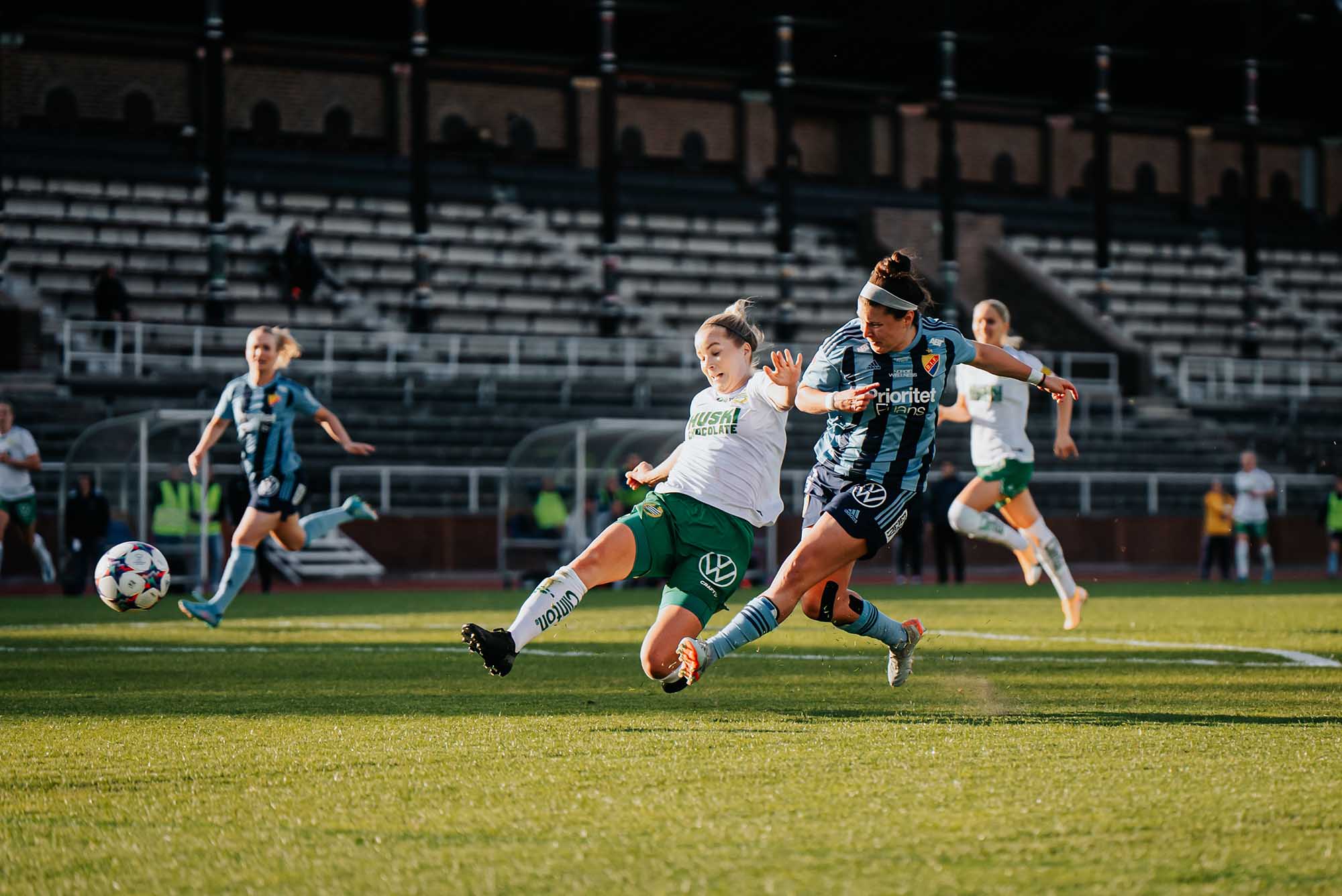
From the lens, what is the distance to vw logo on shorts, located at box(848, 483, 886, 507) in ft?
22.5

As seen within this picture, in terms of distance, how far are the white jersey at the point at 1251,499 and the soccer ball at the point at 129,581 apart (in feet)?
55.8

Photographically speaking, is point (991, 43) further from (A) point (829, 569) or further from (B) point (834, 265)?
(A) point (829, 569)

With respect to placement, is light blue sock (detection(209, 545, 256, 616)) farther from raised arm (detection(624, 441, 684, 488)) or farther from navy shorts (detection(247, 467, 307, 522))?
raised arm (detection(624, 441, 684, 488))

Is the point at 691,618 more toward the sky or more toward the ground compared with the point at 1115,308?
more toward the ground

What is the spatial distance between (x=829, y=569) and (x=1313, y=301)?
38272 millimetres

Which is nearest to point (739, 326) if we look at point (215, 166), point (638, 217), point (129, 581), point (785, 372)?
point (785, 372)

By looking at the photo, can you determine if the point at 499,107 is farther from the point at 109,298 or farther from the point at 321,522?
the point at 321,522

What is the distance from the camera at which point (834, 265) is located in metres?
37.9

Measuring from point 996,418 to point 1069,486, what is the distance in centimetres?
1575

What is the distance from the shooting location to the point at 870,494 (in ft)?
22.5

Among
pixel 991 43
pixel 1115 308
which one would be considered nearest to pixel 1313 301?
pixel 1115 308

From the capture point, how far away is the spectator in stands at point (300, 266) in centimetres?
2816

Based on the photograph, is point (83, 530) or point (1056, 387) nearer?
point (1056, 387)

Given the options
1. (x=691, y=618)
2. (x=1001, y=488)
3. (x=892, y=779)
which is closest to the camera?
(x=892, y=779)
